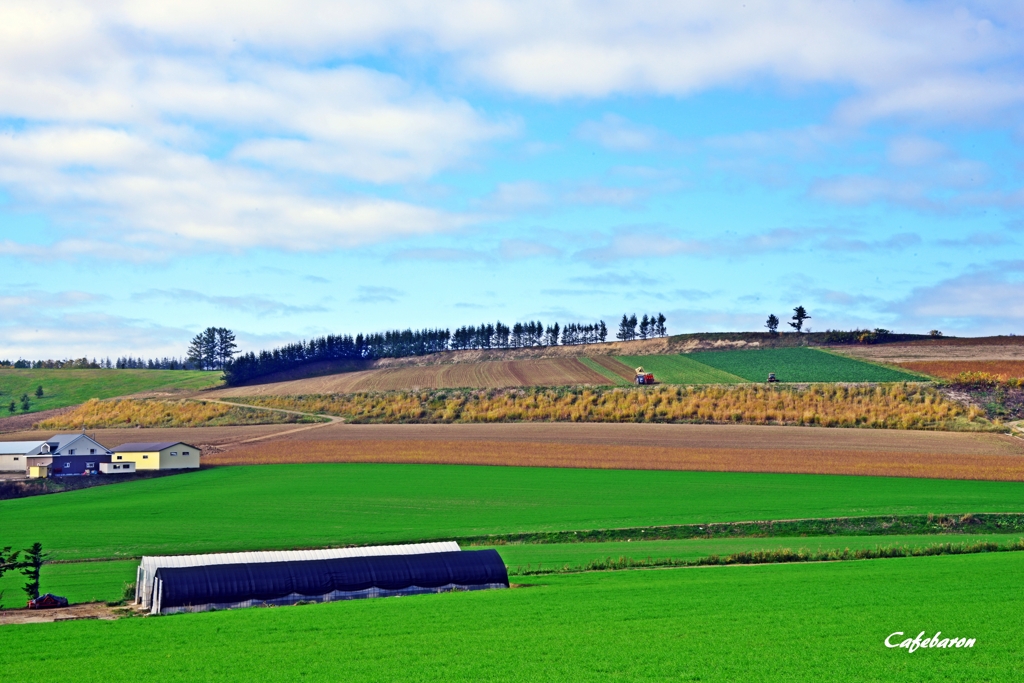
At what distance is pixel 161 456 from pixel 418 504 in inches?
1092

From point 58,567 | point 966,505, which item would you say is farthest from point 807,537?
point 58,567

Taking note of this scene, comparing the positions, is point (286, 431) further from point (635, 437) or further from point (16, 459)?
point (635, 437)

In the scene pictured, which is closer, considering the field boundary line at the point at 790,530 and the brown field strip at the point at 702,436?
the field boundary line at the point at 790,530

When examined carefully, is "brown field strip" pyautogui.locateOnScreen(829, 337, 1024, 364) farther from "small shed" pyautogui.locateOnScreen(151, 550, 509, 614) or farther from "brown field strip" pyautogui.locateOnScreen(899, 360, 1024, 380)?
"small shed" pyautogui.locateOnScreen(151, 550, 509, 614)

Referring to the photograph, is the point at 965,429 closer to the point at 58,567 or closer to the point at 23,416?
the point at 58,567

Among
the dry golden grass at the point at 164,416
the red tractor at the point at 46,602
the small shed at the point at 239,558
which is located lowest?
the red tractor at the point at 46,602

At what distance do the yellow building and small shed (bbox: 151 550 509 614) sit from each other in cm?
4230

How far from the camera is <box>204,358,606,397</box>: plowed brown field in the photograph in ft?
375

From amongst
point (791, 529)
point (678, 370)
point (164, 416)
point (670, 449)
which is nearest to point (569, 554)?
point (791, 529)

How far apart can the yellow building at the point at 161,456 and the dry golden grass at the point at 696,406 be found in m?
22.6

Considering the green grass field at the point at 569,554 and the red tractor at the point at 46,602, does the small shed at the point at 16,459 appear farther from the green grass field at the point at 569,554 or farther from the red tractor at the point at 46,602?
the red tractor at the point at 46,602

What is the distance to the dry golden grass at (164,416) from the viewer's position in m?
101

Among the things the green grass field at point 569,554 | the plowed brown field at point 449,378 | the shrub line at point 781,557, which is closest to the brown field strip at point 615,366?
the plowed brown field at point 449,378

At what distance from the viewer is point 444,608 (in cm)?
3067
